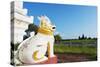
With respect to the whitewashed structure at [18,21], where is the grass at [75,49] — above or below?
below

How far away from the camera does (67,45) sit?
1858 millimetres

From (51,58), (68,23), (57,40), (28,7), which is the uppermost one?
(28,7)

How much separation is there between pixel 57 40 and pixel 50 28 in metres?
0.13

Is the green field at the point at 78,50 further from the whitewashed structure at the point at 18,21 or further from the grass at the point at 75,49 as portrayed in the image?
the whitewashed structure at the point at 18,21

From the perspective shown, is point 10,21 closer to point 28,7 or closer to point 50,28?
point 28,7

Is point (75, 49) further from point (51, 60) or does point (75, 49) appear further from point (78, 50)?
point (51, 60)

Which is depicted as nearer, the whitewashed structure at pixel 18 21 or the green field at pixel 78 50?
the whitewashed structure at pixel 18 21

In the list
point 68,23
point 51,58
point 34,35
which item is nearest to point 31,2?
point 34,35

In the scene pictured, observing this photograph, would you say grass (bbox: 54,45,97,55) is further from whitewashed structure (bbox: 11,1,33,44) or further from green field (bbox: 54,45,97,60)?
whitewashed structure (bbox: 11,1,33,44)

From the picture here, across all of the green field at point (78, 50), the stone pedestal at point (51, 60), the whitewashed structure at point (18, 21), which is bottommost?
the stone pedestal at point (51, 60)

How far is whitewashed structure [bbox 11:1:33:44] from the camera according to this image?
5.41 feet

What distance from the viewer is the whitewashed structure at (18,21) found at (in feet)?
5.41

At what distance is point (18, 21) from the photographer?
1.67m

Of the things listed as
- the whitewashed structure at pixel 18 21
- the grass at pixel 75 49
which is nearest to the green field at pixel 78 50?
the grass at pixel 75 49
